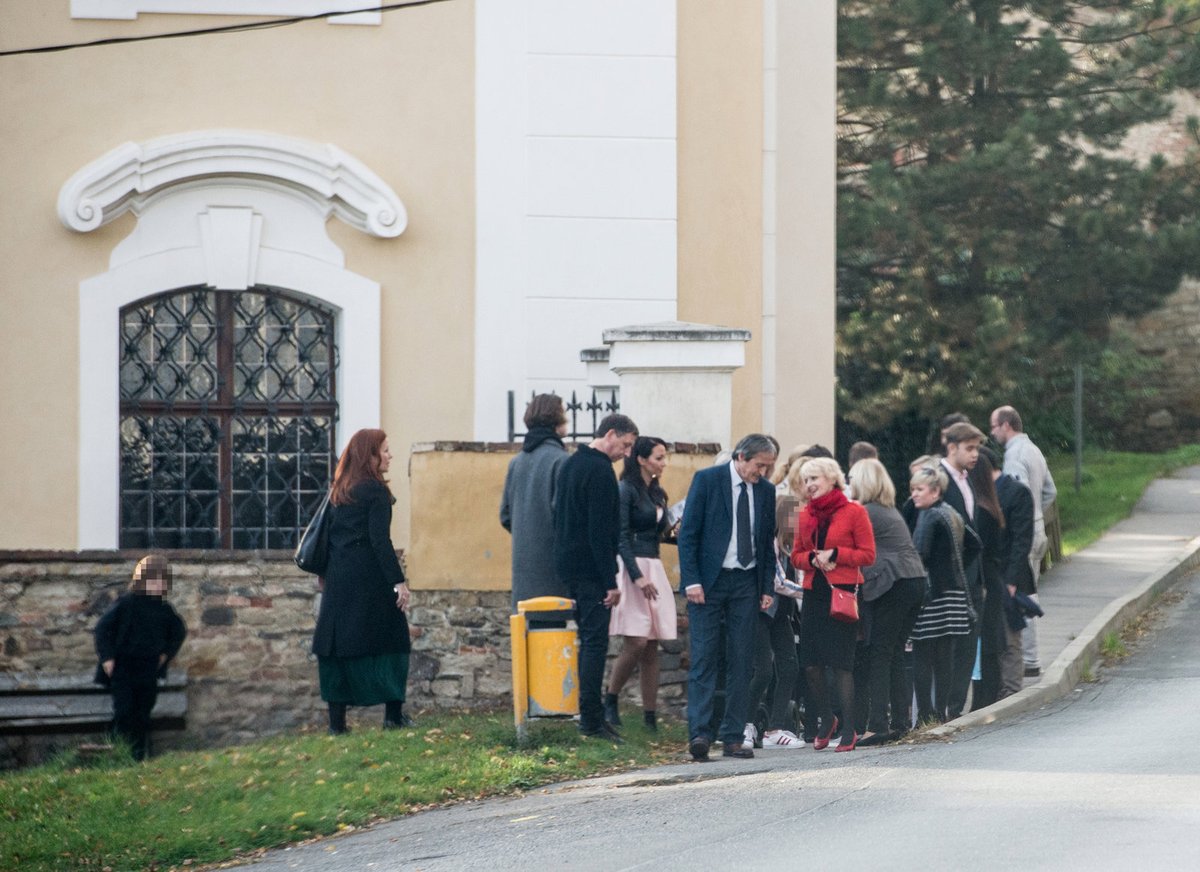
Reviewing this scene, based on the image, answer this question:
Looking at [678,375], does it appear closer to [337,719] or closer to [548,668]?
[548,668]

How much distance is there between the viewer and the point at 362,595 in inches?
420

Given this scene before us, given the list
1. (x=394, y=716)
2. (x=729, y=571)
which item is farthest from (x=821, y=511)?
(x=394, y=716)

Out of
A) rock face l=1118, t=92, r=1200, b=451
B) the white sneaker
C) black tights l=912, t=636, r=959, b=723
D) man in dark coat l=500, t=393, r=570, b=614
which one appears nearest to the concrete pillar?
man in dark coat l=500, t=393, r=570, b=614

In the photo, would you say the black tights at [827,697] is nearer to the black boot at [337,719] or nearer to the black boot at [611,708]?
the black boot at [611,708]

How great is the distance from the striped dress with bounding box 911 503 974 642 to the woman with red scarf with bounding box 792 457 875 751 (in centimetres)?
72

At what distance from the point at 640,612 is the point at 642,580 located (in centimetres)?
24

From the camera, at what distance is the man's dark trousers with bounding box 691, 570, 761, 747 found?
10.0 m

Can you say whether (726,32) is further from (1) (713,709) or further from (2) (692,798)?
(2) (692,798)

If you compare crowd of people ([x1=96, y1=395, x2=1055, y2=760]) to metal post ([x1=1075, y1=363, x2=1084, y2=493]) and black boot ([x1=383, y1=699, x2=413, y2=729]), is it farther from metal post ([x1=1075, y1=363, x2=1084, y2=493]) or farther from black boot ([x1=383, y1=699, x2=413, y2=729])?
metal post ([x1=1075, y1=363, x2=1084, y2=493])

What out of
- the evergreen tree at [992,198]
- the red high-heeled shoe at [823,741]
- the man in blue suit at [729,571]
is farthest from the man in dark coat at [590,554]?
the evergreen tree at [992,198]

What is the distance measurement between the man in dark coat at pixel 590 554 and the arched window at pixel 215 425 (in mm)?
3704

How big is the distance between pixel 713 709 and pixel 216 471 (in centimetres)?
466

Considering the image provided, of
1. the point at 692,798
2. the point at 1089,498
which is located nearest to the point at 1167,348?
the point at 1089,498

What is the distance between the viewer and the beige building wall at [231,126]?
1327 cm
